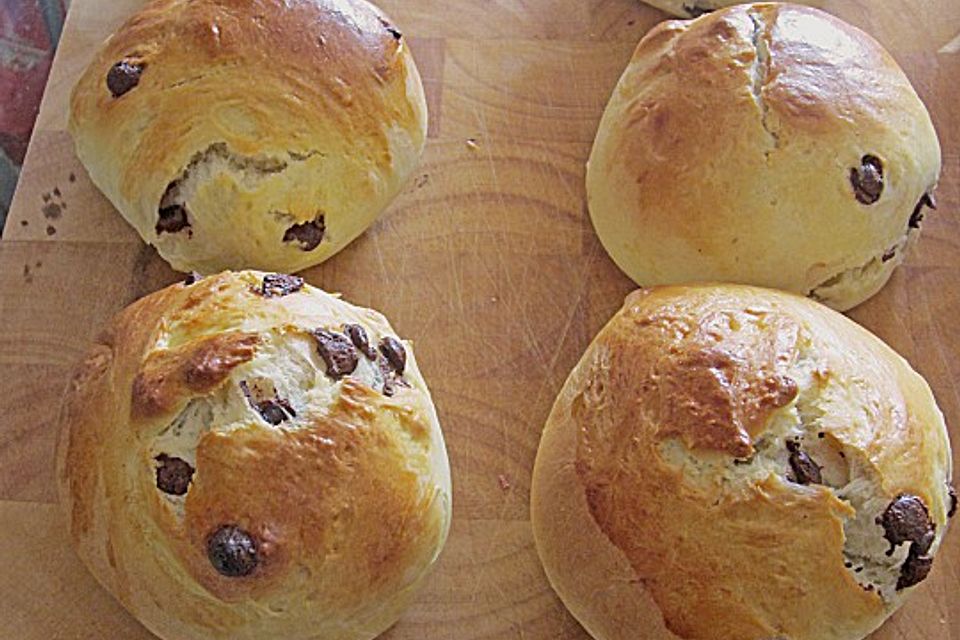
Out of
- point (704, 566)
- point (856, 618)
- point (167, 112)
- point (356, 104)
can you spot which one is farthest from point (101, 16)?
point (856, 618)

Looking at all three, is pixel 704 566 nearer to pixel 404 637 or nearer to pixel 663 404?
pixel 663 404

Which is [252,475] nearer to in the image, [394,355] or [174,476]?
[174,476]

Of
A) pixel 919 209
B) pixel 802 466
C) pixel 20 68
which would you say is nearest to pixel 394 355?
pixel 802 466

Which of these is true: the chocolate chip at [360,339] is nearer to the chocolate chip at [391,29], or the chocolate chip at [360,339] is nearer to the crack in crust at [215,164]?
the crack in crust at [215,164]

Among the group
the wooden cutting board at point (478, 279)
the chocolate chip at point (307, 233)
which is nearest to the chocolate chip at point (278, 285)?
the chocolate chip at point (307, 233)

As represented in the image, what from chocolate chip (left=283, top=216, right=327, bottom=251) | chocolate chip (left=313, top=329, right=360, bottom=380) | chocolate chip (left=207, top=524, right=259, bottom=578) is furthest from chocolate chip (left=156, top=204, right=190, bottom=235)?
chocolate chip (left=207, top=524, right=259, bottom=578)
